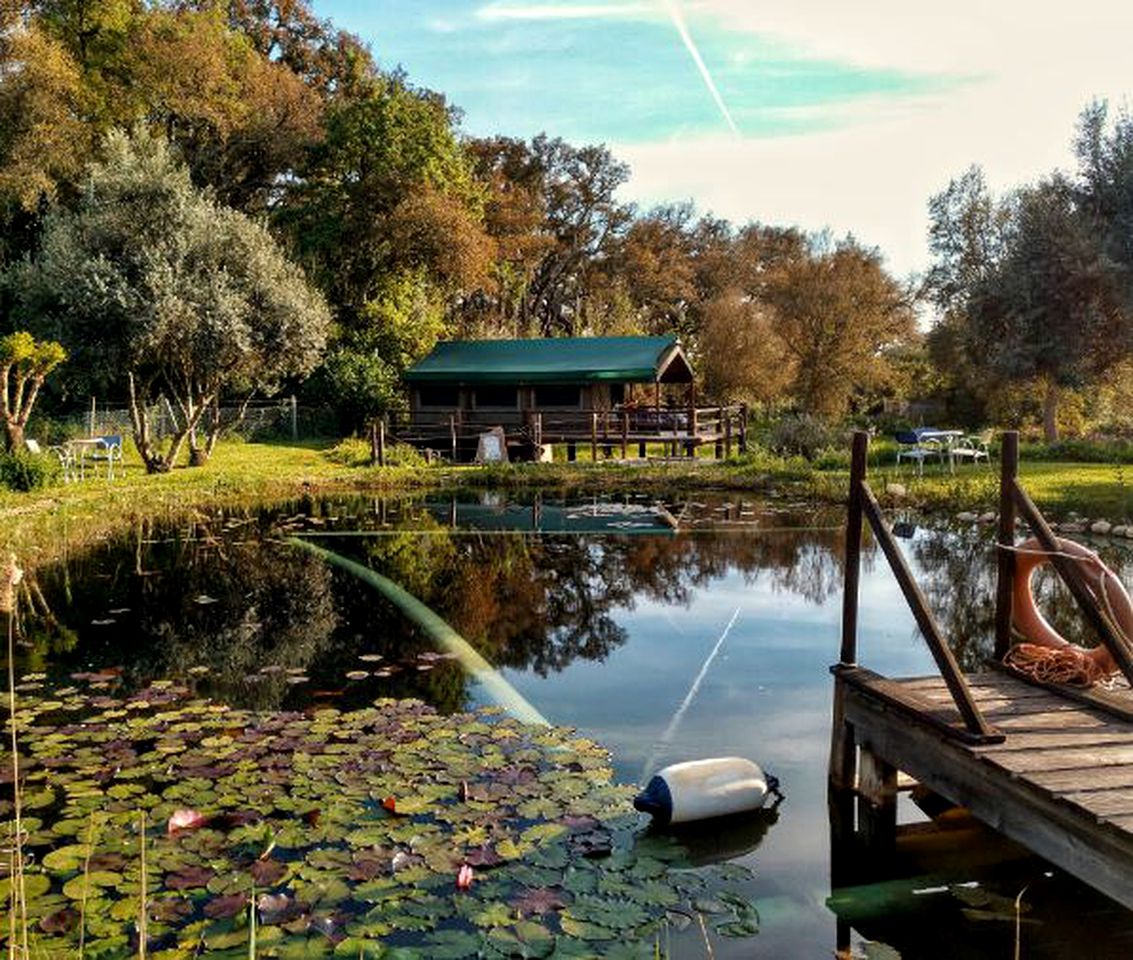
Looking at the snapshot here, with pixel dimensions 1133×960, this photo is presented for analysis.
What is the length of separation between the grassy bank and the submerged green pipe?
4401 mm

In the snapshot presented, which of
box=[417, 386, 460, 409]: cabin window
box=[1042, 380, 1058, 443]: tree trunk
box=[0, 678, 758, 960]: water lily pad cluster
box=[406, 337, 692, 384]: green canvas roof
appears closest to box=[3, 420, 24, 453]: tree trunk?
box=[406, 337, 692, 384]: green canvas roof

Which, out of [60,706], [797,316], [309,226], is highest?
[309,226]

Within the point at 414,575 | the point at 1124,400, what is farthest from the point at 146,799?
the point at 1124,400

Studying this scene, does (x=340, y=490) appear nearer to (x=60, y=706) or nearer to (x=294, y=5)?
(x=60, y=706)

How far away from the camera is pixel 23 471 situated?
58.2ft

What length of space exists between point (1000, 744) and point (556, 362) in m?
25.4

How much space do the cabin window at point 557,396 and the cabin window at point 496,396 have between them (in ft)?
2.67

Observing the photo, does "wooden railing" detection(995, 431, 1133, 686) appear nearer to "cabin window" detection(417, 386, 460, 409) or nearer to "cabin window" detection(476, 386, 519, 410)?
"cabin window" detection(476, 386, 519, 410)

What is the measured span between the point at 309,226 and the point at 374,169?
117 inches

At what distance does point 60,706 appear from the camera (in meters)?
7.61

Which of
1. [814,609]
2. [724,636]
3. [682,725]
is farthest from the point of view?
[814,609]

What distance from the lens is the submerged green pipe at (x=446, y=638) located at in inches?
312

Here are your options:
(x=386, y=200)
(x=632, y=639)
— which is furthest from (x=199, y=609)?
(x=386, y=200)

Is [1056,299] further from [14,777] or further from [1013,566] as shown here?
[14,777]
